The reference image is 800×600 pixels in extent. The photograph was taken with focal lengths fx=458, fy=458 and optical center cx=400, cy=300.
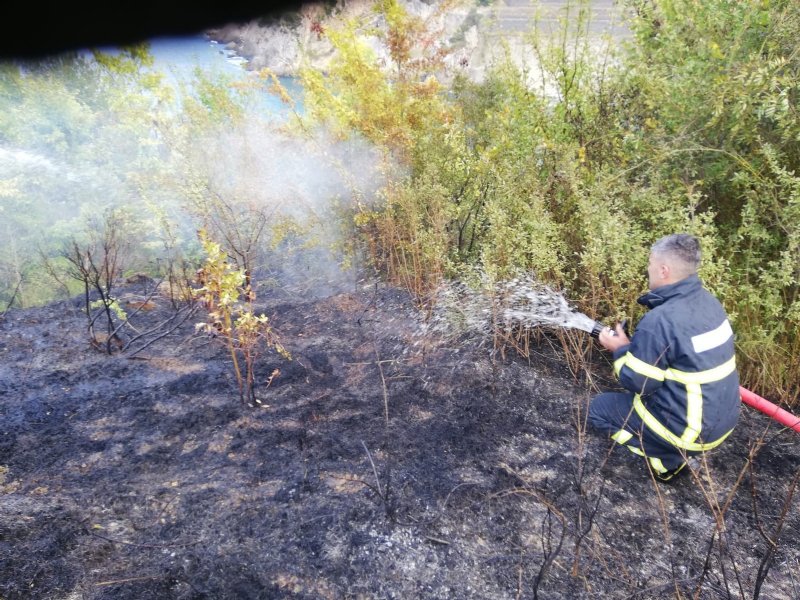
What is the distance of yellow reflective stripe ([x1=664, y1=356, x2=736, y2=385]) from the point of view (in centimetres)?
230

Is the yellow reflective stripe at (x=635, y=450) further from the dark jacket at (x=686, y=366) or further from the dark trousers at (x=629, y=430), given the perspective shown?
the dark jacket at (x=686, y=366)

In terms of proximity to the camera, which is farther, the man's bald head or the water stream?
the water stream

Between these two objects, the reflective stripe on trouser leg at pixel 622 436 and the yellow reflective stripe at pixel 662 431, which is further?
the reflective stripe on trouser leg at pixel 622 436

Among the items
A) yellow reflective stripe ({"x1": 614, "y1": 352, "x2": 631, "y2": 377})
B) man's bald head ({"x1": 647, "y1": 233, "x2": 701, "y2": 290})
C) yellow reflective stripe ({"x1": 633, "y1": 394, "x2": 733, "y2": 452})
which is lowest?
yellow reflective stripe ({"x1": 633, "y1": 394, "x2": 733, "y2": 452})

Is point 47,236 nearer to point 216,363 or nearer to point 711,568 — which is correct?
point 216,363

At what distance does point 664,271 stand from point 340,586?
2188 millimetres

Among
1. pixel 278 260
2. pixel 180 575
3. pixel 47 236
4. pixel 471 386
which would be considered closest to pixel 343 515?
pixel 180 575

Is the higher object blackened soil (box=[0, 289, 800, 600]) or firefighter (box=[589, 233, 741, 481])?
firefighter (box=[589, 233, 741, 481])

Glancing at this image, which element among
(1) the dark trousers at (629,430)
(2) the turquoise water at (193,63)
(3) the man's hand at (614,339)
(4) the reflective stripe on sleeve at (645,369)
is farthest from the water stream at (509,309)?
(2) the turquoise water at (193,63)

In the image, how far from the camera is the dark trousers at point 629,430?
2.52 meters

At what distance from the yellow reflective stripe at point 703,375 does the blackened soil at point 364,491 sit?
17.5 inches

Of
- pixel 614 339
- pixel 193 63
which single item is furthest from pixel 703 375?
pixel 193 63

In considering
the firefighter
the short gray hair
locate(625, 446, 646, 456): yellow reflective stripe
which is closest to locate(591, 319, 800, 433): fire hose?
the firefighter

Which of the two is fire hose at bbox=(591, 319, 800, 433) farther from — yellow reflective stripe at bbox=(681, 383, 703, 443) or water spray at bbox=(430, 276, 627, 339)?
water spray at bbox=(430, 276, 627, 339)
